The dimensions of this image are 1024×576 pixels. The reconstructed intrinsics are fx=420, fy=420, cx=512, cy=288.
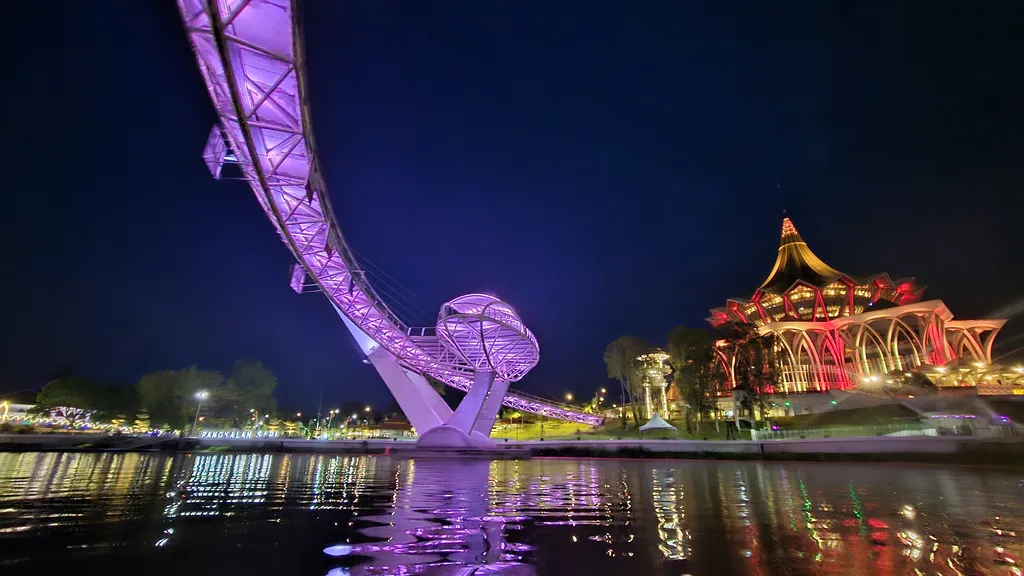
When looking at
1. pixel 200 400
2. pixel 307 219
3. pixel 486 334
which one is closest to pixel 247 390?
pixel 200 400

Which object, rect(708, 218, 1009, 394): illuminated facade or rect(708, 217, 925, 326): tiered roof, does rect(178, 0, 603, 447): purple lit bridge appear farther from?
rect(708, 217, 925, 326): tiered roof

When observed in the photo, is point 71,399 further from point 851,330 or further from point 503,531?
point 851,330

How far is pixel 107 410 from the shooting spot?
61625 millimetres

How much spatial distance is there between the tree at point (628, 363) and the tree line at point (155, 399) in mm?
57609

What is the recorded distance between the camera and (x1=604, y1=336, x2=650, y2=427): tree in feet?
201

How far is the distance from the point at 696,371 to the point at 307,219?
42637mm

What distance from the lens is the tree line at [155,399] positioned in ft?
201

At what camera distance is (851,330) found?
233 ft

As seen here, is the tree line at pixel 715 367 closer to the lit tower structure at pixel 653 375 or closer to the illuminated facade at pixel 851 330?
the illuminated facade at pixel 851 330

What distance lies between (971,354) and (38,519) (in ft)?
328

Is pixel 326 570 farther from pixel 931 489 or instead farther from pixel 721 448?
pixel 721 448

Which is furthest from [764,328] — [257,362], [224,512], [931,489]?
[257,362]

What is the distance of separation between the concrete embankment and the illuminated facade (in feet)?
85.8

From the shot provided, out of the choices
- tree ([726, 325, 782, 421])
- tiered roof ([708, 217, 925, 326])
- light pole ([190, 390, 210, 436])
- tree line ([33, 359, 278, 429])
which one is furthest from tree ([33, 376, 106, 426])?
tiered roof ([708, 217, 925, 326])
